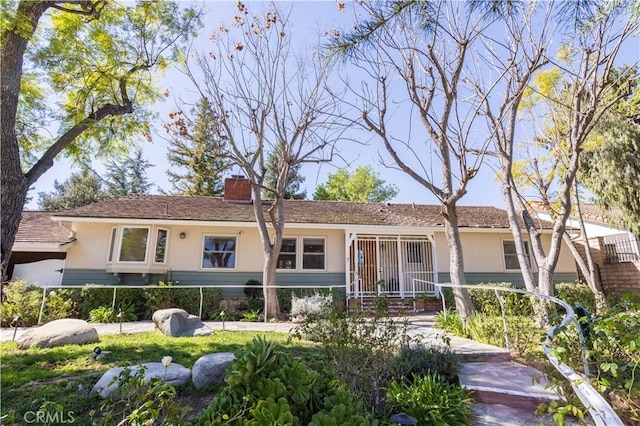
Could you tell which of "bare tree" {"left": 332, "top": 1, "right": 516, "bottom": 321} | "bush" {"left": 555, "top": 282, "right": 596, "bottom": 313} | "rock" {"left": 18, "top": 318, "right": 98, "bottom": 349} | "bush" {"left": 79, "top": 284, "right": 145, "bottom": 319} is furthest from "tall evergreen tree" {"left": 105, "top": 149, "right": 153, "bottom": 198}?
"bush" {"left": 555, "top": 282, "right": 596, "bottom": 313}

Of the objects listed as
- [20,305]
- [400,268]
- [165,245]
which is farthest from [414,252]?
[20,305]

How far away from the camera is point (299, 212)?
14.5 meters

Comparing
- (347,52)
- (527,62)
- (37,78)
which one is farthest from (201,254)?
(527,62)

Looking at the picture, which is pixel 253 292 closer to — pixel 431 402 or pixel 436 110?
pixel 436 110

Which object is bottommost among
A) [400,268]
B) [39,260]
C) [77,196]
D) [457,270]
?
[457,270]

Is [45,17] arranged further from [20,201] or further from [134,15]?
[20,201]

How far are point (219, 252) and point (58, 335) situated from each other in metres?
6.93

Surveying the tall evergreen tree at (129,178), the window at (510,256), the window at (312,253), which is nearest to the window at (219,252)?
the window at (312,253)

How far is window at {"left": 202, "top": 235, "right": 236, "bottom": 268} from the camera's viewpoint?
12.6 m

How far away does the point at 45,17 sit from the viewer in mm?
6410

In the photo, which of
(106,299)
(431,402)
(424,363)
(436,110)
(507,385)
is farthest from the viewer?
(106,299)

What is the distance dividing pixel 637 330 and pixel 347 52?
3.63m

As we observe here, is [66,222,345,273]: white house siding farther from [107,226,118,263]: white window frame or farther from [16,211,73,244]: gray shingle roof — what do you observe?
[16,211,73,244]: gray shingle roof

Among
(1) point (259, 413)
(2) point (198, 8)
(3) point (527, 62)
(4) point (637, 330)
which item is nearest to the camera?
(1) point (259, 413)
